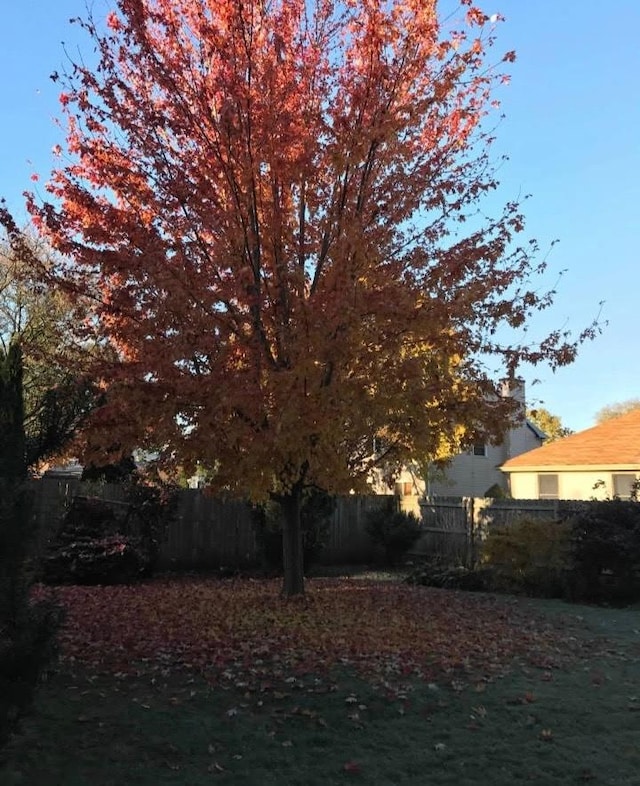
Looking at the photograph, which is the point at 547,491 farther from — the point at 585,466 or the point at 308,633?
the point at 308,633

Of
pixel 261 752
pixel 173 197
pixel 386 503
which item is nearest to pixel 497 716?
pixel 261 752

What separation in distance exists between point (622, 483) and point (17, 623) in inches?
873

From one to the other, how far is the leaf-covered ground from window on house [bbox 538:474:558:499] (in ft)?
46.2

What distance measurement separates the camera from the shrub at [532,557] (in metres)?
12.8

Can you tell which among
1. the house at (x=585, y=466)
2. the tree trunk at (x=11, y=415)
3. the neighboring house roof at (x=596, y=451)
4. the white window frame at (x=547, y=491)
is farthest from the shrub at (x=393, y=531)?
the tree trunk at (x=11, y=415)

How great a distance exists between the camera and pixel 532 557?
13125mm

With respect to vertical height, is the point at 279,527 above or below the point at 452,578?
above

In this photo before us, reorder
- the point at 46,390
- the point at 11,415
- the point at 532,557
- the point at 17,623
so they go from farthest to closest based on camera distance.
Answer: the point at 532,557
the point at 46,390
the point at 11,415
the point at 17,623

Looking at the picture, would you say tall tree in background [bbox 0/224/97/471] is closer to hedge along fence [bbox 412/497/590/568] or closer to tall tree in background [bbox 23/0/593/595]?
tall tree in background [bbox 23/0/593/595]

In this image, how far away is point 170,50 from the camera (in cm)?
863

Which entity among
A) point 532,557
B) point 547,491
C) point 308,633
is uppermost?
point 547,491

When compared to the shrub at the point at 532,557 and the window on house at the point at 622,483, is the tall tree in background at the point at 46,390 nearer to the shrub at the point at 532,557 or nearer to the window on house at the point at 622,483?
the shrub at the point at 532,557

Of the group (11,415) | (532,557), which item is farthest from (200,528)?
(11,415)

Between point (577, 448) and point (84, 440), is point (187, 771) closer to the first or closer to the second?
point (84, 440)
